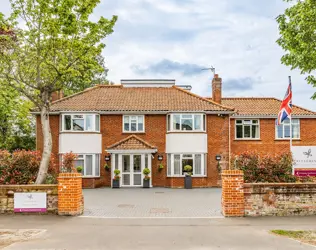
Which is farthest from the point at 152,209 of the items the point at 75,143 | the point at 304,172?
the point at 75,143

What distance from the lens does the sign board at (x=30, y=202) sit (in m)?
12.1

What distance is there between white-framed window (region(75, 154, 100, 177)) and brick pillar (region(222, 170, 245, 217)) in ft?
49.2

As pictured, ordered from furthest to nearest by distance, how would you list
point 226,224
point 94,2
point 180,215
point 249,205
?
1. point 94,2
2. point 180,215
3. point 249,205
4. point 226,224

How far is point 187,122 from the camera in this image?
1001 inches

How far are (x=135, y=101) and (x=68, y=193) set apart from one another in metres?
15.5

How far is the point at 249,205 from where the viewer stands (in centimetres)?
1177

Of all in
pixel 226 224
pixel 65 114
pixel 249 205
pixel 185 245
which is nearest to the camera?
pixel 185 245

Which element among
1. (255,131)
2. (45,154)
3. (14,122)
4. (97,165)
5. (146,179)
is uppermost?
(14,122)

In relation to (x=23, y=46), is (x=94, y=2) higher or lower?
higher

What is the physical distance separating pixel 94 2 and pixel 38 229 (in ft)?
30.9

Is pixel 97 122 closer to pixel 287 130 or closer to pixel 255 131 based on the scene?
pixel 255 131

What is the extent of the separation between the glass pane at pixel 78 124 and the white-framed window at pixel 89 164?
6.24 feet

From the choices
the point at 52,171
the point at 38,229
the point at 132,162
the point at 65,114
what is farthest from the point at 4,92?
the point at 38,229

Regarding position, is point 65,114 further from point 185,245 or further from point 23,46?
point 185,245
